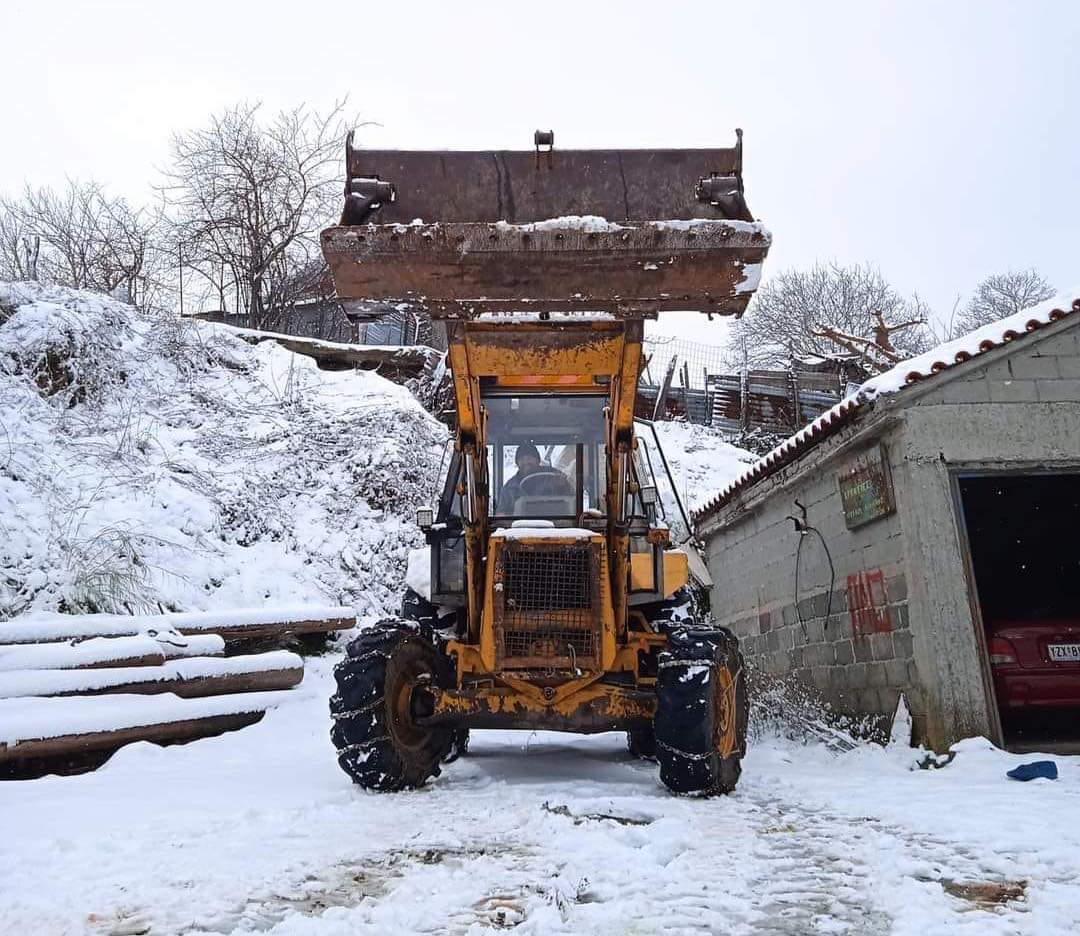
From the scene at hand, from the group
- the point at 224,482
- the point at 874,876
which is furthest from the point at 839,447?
the point at 224,482

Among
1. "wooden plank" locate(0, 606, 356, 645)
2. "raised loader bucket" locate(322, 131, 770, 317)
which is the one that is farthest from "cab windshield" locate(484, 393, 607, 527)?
"wooden plank" locate(0, 606, 356, 645)

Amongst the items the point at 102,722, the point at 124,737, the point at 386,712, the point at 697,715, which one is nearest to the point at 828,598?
the point at 697,715

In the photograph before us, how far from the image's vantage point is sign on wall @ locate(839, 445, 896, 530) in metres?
7.67

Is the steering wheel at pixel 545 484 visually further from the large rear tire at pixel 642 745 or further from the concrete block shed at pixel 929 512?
the concrete block shed at pixel 929 512

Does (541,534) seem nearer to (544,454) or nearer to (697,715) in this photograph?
(544,454)

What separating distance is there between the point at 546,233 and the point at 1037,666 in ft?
18.5

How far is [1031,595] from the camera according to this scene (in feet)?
40.2

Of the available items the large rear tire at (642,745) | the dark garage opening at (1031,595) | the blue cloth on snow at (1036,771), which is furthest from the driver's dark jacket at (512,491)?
the dark garage opening at (1031,595)

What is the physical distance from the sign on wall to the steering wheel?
2.90 m

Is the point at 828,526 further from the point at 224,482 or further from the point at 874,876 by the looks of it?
the point at 224,482

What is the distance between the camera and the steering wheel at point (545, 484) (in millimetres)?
6363

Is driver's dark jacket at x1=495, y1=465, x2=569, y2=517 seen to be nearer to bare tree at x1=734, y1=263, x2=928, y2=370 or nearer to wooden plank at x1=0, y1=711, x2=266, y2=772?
wooden plank at x1=0, y1=711, x2=266, y2=772

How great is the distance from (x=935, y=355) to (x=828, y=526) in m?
1.93

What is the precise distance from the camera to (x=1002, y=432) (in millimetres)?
7559
